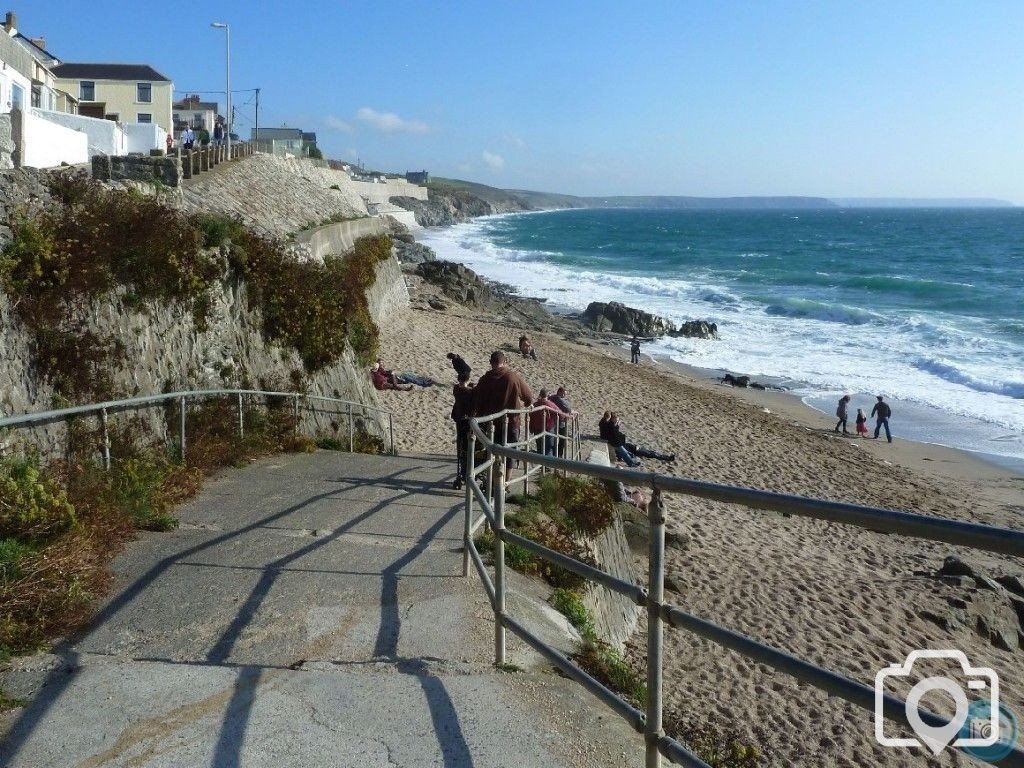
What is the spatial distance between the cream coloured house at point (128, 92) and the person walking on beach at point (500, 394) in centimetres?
5004

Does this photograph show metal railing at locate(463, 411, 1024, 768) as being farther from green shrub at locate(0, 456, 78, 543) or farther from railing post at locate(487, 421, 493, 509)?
green shrub at locate(0, 456, 78, 543)

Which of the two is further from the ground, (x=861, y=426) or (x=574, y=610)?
(x=574, y=610)

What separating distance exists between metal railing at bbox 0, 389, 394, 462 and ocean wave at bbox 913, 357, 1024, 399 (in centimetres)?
2244

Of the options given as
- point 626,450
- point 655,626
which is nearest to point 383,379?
point 626,450

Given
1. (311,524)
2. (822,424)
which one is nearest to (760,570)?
(311,524)

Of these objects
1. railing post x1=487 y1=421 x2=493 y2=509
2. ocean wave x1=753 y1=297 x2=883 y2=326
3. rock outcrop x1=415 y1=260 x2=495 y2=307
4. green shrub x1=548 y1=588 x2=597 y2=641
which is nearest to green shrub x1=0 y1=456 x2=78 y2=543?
railing post x1=487 y1=421 x2=493 y2=509

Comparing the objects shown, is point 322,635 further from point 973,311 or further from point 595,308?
point 973,311

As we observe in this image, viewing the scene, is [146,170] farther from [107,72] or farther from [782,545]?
[107,72]

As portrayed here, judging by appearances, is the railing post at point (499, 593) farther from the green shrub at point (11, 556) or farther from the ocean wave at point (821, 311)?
the ocean wave at point (821, 311)

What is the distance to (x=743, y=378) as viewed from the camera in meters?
29.6

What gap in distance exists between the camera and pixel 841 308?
4881 cm

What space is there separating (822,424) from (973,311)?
98.7 feet

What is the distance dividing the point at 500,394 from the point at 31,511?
4.33 metres

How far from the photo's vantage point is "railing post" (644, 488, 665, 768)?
3262 mm
